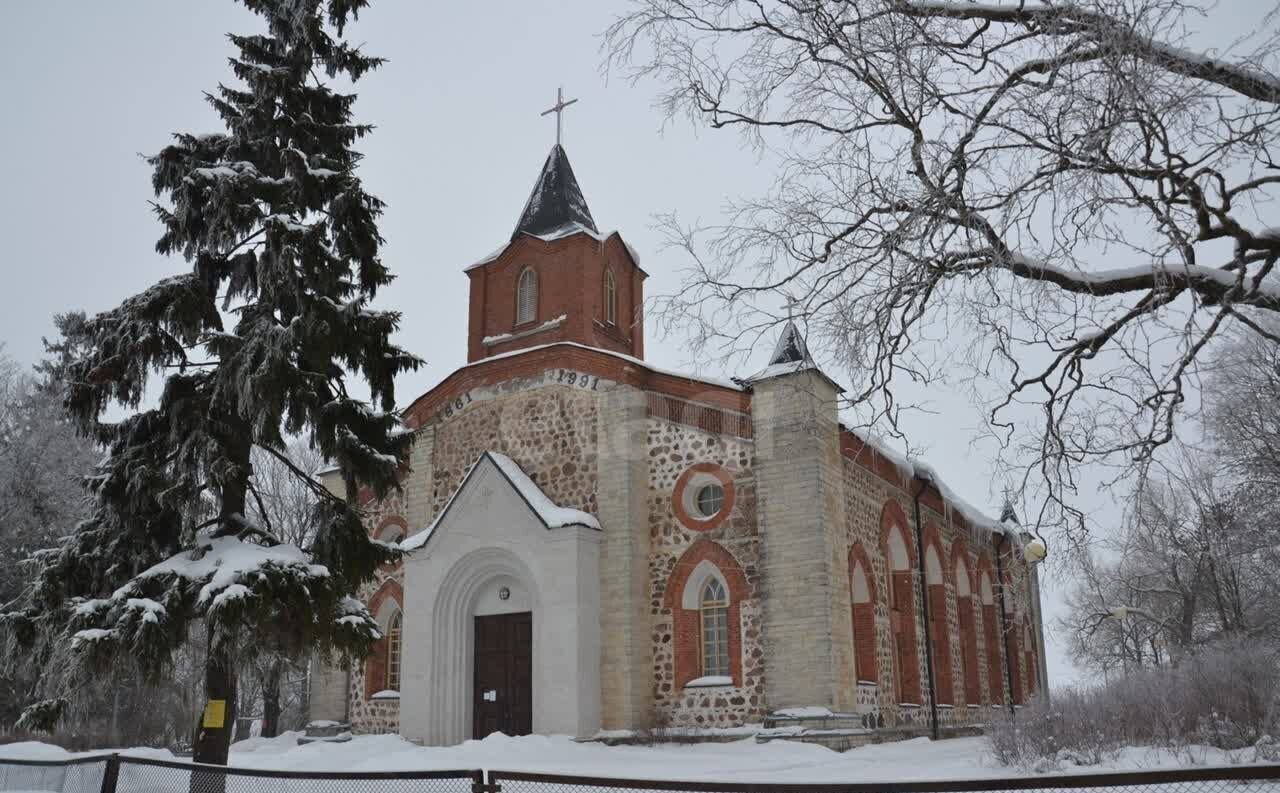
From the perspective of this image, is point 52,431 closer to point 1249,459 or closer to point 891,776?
point 891,776

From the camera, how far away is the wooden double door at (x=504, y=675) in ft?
64.4

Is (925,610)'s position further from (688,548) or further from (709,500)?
(688,548)

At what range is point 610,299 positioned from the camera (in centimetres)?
2339

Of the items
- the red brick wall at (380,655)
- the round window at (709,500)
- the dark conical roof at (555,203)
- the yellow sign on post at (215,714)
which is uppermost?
the dark conical roof at (555,203)

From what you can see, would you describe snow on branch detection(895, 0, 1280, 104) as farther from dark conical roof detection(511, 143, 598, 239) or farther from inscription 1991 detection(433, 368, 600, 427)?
dark conical roof detection(511, 143, 598, 239)

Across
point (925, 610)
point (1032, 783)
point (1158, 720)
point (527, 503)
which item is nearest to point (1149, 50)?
point (1032, 783)

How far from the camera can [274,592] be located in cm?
1148

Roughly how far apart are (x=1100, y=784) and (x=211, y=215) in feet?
38.2

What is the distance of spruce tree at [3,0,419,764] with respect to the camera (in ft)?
37.9

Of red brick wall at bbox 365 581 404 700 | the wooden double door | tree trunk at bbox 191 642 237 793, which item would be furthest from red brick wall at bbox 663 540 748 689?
tree trunk at bbox 191 642 237 793

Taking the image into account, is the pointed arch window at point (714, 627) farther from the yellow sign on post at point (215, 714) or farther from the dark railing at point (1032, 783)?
the dark railing at point (1032, 783)

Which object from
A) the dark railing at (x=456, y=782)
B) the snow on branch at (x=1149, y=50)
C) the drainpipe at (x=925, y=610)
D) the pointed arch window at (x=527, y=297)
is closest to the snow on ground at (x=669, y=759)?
the drainpipe at (x=925, y=610)

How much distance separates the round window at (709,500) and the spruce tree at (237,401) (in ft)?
24.0

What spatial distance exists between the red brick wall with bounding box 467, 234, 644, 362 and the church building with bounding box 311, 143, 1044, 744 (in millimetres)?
54
